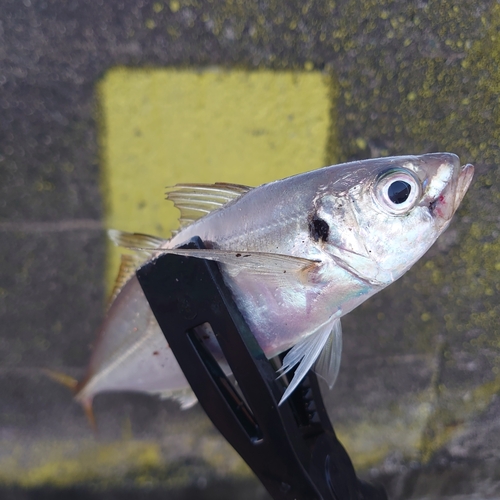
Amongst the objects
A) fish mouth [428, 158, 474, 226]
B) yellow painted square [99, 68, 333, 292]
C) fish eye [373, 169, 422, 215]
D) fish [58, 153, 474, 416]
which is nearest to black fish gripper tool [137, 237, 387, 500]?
fish [58, 153, 474, 416]

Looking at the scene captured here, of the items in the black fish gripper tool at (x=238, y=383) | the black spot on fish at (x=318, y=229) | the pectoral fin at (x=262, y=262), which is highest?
the black spot on fish at (x=318, y=229)

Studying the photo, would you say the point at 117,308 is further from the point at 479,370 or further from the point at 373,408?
the point at 479,370

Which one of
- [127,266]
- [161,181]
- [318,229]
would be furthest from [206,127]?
[318,229]

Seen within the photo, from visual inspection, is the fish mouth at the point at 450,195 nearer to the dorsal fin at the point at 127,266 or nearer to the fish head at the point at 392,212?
the fish head at the point at 392,212

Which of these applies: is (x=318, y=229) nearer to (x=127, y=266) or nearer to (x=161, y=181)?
(x=127, y=266)

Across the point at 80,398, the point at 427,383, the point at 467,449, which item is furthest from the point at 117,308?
the point at 467,449

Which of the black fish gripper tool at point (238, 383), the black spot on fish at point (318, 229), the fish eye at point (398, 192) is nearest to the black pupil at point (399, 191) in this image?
the fish eye at point (398, 192)
